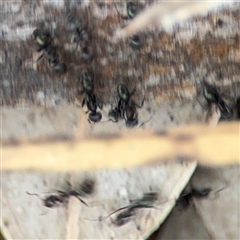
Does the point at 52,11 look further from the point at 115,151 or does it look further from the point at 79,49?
the point at 115,151

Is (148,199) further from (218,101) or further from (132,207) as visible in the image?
(218,101)

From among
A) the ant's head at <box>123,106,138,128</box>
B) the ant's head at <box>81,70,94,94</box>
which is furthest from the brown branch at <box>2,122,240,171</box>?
the ant's head at <box>81,70,94,94</box>

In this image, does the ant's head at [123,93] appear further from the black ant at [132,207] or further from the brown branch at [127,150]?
the black ant at [132,207]

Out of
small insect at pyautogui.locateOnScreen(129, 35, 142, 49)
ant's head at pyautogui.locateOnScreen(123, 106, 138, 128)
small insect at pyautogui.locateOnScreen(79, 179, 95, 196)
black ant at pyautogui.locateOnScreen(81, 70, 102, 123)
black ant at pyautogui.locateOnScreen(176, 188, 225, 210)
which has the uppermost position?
small insect at pyautogui.locateOnScreen(129, 35, 142, 49)

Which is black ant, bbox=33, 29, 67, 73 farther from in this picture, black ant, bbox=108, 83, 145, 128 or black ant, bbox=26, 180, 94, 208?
black ant, bbox=26, 180, 94, 208

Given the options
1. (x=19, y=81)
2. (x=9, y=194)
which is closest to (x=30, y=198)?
(x=9, y=194)

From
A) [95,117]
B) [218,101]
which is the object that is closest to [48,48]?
[95,117]
